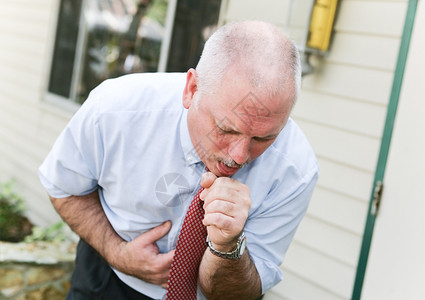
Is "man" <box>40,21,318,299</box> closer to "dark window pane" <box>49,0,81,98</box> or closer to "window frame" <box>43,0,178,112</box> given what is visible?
"window frame" <box>43,0,178,112</box>

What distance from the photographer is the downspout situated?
2.74 metres

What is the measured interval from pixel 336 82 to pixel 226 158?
182cm

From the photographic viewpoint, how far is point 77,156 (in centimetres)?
178

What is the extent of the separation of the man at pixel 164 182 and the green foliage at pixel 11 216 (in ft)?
12.7

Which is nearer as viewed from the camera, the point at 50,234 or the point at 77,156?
the point at 77,156

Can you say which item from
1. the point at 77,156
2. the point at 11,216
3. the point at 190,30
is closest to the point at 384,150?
the point at 77,156

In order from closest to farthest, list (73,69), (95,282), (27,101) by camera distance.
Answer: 1. (95,282)
2. (73,69)
3. (27,101)

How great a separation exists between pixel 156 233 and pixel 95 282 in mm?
433

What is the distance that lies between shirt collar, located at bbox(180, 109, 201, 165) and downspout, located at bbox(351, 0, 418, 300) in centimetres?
150

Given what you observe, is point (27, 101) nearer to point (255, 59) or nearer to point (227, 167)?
point (227, 167)

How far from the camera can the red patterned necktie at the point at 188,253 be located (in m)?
1.68

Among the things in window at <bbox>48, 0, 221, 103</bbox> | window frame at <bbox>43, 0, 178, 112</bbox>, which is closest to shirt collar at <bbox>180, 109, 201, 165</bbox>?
window at <bbox>48, 0, 221, 103</bbox>

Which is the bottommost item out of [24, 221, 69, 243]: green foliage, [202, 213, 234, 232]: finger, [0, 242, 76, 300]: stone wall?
[24, 221, 69, 243]: green foliage

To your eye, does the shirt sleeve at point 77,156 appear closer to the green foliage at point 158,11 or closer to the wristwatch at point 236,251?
the wristwatch at point 236,251
